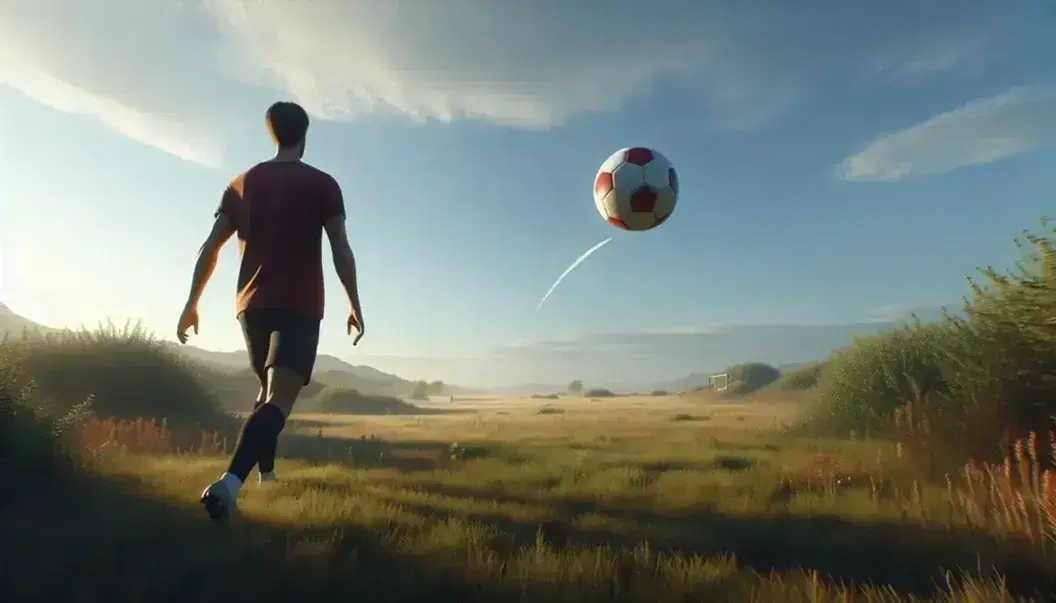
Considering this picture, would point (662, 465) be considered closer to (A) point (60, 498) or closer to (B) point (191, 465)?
(B) point (191, 465)

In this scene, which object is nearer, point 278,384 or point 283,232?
point 278,384

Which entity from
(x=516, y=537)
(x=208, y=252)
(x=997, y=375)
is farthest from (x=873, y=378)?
(x=208, y=252)

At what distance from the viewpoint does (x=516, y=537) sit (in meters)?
3.79

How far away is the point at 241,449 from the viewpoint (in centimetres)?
361

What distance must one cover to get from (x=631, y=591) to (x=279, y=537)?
1.93 m

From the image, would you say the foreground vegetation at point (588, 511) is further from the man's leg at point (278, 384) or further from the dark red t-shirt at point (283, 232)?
the dark red t-shirt at point (283, 232)

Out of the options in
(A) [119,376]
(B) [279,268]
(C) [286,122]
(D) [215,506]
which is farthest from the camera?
(A) [119,376]

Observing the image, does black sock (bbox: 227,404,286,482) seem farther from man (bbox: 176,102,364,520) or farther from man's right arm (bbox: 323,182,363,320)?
man's right arm (bbox: 323,182,363,320)

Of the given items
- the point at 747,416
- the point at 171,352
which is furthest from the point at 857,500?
the point at 171,352

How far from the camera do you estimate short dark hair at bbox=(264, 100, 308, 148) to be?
4.29 m

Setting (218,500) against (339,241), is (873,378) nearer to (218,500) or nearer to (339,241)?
(339,241)

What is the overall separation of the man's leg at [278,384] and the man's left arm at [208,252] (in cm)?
66

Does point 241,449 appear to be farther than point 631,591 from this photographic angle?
Yes

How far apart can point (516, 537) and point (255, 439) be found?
65.1 inches
